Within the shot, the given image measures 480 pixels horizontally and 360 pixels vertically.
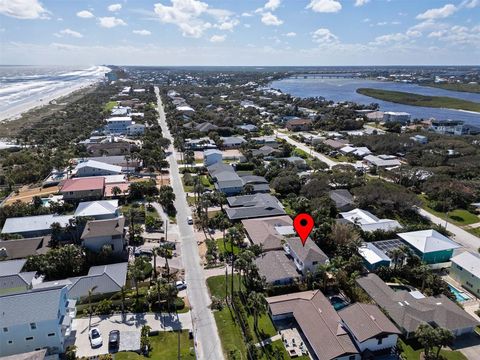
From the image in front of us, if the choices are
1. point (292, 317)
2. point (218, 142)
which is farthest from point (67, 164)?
point (292, 317)

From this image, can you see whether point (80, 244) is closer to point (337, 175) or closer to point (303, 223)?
point (303, 223)

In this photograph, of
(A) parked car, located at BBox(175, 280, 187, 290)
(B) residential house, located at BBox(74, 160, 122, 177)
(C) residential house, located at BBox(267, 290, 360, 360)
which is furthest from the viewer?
(B) residential house, located at BBox(74, 160, 122, 177)

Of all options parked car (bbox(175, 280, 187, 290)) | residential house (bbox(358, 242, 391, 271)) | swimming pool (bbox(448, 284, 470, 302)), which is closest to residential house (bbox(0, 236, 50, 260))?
parked car (bbox(175, 280, 187, 290))

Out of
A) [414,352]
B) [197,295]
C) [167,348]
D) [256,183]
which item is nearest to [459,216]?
[256,183]

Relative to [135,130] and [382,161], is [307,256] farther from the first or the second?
[135,130]

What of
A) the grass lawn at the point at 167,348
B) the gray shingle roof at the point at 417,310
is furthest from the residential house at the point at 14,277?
the gray shingle roof at the point at 417,310

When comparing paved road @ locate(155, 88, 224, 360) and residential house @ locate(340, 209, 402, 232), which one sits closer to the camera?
paved road @ locate(155, 88, 224, 360)

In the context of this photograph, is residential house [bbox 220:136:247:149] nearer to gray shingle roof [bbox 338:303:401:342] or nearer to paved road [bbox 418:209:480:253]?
paved road [bbox 418:209:480:253]
